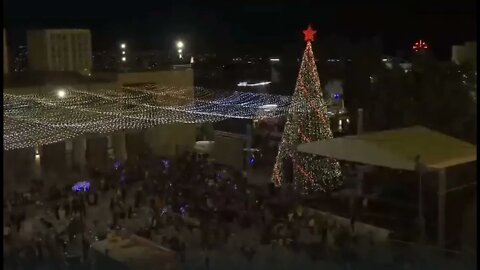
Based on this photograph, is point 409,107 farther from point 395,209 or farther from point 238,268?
point 238,268

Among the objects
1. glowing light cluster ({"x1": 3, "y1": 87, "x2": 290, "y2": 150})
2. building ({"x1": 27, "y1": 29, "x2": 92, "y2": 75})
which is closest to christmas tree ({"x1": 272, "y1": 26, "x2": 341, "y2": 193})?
glowing light cluster ({"x1": 3, "y1": 87, "x2": 290, "y2": 150})

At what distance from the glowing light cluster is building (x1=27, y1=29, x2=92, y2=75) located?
0.48 meters

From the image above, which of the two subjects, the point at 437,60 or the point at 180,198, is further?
the point at 437,60

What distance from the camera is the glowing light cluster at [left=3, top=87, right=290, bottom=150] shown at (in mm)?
4176

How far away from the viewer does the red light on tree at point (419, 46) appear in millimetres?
4047

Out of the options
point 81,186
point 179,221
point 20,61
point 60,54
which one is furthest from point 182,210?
point 60,54

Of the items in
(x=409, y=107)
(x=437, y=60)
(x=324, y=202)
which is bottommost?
(x=324, y=202)

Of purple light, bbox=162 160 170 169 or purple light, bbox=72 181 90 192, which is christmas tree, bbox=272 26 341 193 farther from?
purple light, bbox=72 181 90 192

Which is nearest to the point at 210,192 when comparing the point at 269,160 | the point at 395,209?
the point at 395,209

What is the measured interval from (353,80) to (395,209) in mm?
2128

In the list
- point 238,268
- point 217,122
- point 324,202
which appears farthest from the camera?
point 217,122

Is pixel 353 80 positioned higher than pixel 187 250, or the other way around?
pixel 353 80

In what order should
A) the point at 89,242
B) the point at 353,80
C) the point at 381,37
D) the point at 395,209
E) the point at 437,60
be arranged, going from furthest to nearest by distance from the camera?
the point at 353,80 → the point at 381,37 → the point at 437,60 → the point at 395,209 → the point at 89,242

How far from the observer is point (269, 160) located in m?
4.47
